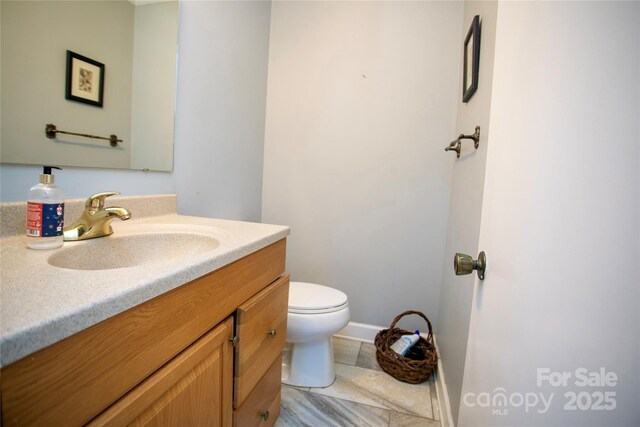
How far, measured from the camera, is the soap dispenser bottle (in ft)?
2.19

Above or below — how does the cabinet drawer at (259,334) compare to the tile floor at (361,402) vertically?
above

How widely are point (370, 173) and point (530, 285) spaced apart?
1.37m

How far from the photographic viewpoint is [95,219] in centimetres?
82

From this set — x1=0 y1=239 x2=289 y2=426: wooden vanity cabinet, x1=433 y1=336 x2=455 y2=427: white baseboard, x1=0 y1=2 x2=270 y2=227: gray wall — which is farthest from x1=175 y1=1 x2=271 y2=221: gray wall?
x1=433 y1=336 x2=455 y2=427: white baseboard

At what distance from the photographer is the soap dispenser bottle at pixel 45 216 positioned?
0.67m

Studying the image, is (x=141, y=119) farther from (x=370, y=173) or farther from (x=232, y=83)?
(x=370, y=173)

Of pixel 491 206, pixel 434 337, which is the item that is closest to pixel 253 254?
pixel 491 206

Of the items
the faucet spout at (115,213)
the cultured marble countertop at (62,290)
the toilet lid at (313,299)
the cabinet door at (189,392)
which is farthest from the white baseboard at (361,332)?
the faucet spout at (115,213)

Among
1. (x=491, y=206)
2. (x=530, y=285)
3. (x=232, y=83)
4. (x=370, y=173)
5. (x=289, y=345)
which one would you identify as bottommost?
(x=289, y=345)

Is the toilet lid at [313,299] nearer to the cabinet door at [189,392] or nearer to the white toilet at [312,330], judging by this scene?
the white toilet at [312,330]

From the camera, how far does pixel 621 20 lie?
1.39 ft

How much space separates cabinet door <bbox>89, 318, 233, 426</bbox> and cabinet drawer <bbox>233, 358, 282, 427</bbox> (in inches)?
3.6

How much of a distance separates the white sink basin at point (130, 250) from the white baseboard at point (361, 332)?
1.32 meters

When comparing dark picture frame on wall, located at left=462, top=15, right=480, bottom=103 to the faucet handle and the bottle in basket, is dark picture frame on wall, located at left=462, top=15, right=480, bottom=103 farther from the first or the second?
the faucet handle
